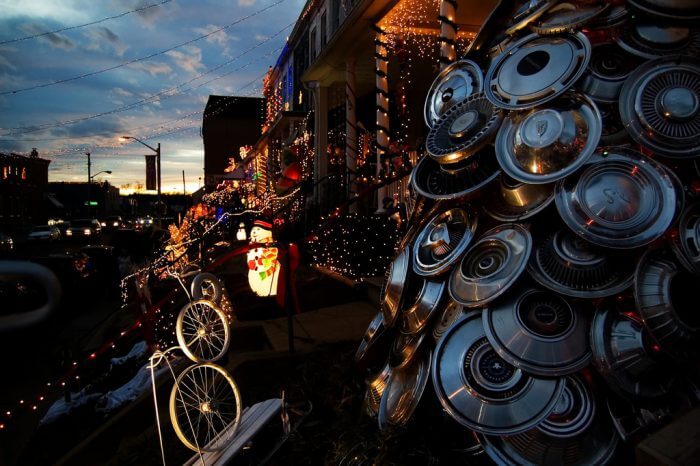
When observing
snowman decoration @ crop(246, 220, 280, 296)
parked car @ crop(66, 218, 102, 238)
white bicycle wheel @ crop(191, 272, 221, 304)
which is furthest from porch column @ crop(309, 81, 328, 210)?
parked car @ crop(66, 218, 102, 238)

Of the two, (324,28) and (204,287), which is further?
(324,28)

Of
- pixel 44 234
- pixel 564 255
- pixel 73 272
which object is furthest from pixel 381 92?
pixel 44 234

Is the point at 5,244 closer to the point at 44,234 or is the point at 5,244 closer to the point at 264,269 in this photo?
the point at 44,234

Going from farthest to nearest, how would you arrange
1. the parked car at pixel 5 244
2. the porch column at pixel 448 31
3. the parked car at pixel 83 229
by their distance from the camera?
1. the parked car at pixel 83 229
2. the parked car at pixel 5 244
3. the porch column at pixel 448 31

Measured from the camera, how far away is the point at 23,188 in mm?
57906

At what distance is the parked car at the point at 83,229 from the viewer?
41188mm

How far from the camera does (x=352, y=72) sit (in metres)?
10.9

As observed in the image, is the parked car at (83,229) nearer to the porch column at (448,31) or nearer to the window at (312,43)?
the window at (312,43)

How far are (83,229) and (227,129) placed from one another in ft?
64.5

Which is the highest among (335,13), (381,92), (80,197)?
(335,13)

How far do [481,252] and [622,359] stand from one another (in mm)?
902

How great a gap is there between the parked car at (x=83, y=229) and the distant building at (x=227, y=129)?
1395 centimetres

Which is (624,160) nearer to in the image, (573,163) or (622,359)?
(573,163)

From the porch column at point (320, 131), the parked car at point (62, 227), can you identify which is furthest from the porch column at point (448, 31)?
the parked car at point (62, 227)
